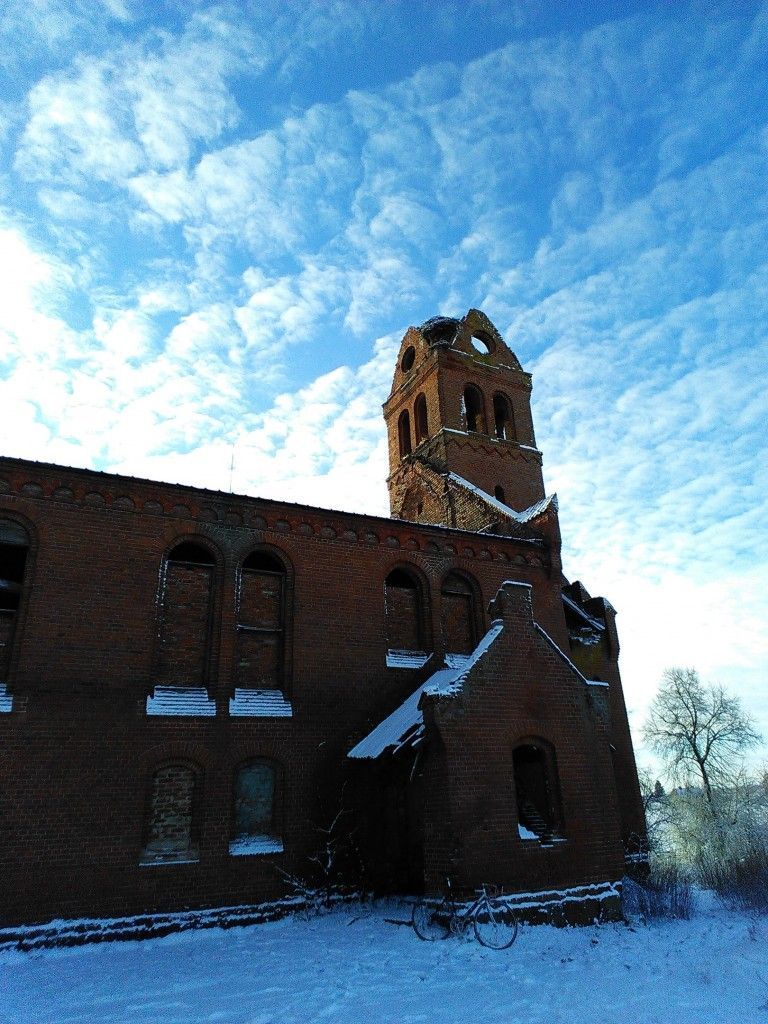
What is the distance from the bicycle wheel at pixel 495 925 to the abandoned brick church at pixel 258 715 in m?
0.56

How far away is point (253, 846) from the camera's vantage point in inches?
506

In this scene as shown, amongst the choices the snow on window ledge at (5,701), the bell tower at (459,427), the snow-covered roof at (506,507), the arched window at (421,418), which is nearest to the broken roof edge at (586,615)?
the snow-covered roof at (506,507)

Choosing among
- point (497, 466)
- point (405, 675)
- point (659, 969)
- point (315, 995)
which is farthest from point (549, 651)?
point (497, 466)

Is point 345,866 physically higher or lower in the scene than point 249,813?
lower

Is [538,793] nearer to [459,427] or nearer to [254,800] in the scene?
[254,800]

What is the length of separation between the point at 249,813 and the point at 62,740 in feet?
12.6

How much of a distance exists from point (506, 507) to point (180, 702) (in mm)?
13068

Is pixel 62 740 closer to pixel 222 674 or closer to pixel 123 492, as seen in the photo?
pixel 222 674

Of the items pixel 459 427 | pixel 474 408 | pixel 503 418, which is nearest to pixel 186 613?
pixel 459 427

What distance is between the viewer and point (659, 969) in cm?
912

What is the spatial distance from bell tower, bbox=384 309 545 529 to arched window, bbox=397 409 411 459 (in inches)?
1.7

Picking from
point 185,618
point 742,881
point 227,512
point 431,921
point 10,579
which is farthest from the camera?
point 227,512

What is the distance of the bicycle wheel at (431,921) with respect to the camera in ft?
34.3

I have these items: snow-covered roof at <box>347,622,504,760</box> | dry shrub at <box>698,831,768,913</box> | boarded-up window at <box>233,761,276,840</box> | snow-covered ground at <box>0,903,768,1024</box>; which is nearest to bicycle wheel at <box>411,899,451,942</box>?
snow-covered ground at <box>0,903,768,1024</box>
